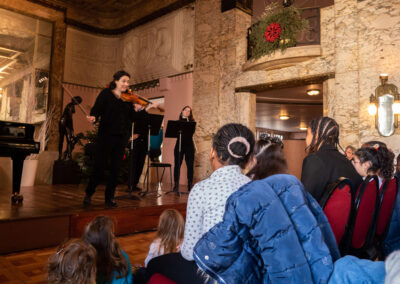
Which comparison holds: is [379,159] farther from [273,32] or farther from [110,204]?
[273,32]

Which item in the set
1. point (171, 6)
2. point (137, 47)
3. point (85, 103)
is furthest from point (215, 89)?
point (85, 103)

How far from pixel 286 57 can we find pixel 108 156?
4.11 m

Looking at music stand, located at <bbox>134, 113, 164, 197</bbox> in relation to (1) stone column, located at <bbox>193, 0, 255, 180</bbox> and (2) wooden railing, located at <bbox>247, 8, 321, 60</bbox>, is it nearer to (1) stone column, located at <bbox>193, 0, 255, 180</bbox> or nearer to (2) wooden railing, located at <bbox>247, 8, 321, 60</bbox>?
(1) stone column, located at <bbox>193, 0, 255, 180</bbox>

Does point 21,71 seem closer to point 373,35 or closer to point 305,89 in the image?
point 305,89

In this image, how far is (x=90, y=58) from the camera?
34.3ft

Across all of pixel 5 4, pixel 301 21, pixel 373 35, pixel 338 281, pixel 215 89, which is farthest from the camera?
pixel 5 4

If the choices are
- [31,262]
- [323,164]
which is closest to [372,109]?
[323,164]

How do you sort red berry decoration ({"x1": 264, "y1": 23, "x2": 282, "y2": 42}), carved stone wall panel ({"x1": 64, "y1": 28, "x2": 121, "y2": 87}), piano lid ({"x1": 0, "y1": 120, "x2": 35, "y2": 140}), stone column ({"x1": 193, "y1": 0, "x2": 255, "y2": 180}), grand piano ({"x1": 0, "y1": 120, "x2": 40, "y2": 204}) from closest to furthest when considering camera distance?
grand piano ({"x1": 0, "y1": 120, "x2": 40, "y2": 204}) → piano lid ({"x1": 0, "y1": 120, "x2": 35, "y2": 140}) → red berry decoration ({"x1": 264, "y1": 23, "x2": 282, "y2": 42}) → stone column ({"x1": 193, "y1": 0, "x2": 255, "y2": 180}) → carved stone wall panel ({"x1": 64, "y1": 28, "x2": 121, "y2": 87})

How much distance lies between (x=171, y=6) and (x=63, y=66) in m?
3.78

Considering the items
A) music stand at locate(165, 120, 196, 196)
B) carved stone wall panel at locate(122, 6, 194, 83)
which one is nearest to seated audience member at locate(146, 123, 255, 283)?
music stand at locate(165, 120, 196, 196)

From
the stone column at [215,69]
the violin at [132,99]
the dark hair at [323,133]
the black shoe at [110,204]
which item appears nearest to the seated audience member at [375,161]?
the dark hair at [323,133]

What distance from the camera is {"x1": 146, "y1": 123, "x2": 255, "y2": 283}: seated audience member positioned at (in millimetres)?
1215

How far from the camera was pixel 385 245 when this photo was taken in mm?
1999

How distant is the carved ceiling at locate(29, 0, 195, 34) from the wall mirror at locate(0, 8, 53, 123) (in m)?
0.88
